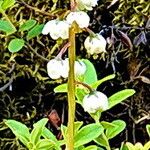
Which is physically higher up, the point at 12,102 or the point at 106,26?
the point at 106,26

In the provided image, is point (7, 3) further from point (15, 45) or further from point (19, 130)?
point (19, 130)

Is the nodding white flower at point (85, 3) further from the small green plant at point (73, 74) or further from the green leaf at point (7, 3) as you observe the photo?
the green leaf at point (7, 3)

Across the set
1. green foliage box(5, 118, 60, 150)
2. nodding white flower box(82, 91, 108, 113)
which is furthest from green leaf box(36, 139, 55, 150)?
nodding white flower box(82, 91, 108, 113)

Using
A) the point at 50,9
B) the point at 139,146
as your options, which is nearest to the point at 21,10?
the point at 50,9

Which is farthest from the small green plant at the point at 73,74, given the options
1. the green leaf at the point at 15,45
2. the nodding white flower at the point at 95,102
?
the green leaf at the point at 15,45

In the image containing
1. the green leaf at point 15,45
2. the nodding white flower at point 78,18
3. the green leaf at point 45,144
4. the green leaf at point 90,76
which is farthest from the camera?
the green leaf at point 15,45

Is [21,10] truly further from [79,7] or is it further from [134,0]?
[79,7]

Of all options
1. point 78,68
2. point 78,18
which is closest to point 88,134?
point 78,68
